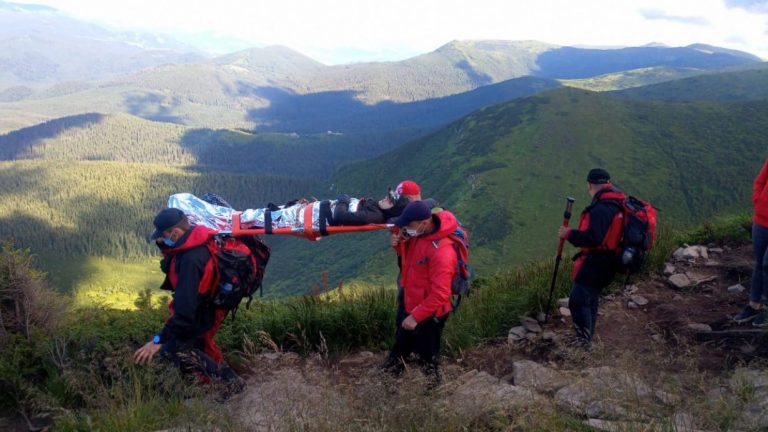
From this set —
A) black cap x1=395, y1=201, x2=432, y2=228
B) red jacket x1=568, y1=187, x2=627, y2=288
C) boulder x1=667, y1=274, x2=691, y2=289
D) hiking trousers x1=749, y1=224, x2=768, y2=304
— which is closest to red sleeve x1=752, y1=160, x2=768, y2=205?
hiking trousers x1=749, y1=224, x2=768, y2=304

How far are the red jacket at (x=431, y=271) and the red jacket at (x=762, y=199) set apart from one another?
4240 millimetres

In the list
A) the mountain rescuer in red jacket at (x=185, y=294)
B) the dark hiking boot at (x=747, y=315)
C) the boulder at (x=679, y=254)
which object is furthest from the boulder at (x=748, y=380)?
the boulder at (x=679, y=254)

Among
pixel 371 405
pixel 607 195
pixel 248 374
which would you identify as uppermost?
pixel 607 195

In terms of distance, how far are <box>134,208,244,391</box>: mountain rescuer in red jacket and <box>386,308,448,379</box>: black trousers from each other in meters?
1.79

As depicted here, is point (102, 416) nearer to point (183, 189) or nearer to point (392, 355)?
point (392, 355)

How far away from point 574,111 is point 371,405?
134690 millimetres

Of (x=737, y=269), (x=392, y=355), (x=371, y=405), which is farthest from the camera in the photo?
(x=737, y=269)

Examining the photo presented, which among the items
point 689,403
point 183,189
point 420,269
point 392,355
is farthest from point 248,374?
point 183,189

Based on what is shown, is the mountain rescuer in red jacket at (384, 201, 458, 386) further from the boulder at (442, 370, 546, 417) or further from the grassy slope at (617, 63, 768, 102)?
the grassy slope at (617, 63, 768, 102)

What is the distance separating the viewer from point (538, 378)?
5.19 meters

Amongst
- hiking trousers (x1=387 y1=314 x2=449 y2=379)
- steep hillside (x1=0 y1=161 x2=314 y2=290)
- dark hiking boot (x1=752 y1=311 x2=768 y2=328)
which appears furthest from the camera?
steep hillside (x1=0 y1=161 x2=314 y2=290)

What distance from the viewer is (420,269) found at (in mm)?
5559

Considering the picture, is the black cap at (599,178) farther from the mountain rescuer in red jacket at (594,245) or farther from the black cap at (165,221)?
the black cap at (165,221)

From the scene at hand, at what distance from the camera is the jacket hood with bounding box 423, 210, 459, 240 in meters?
5.43
